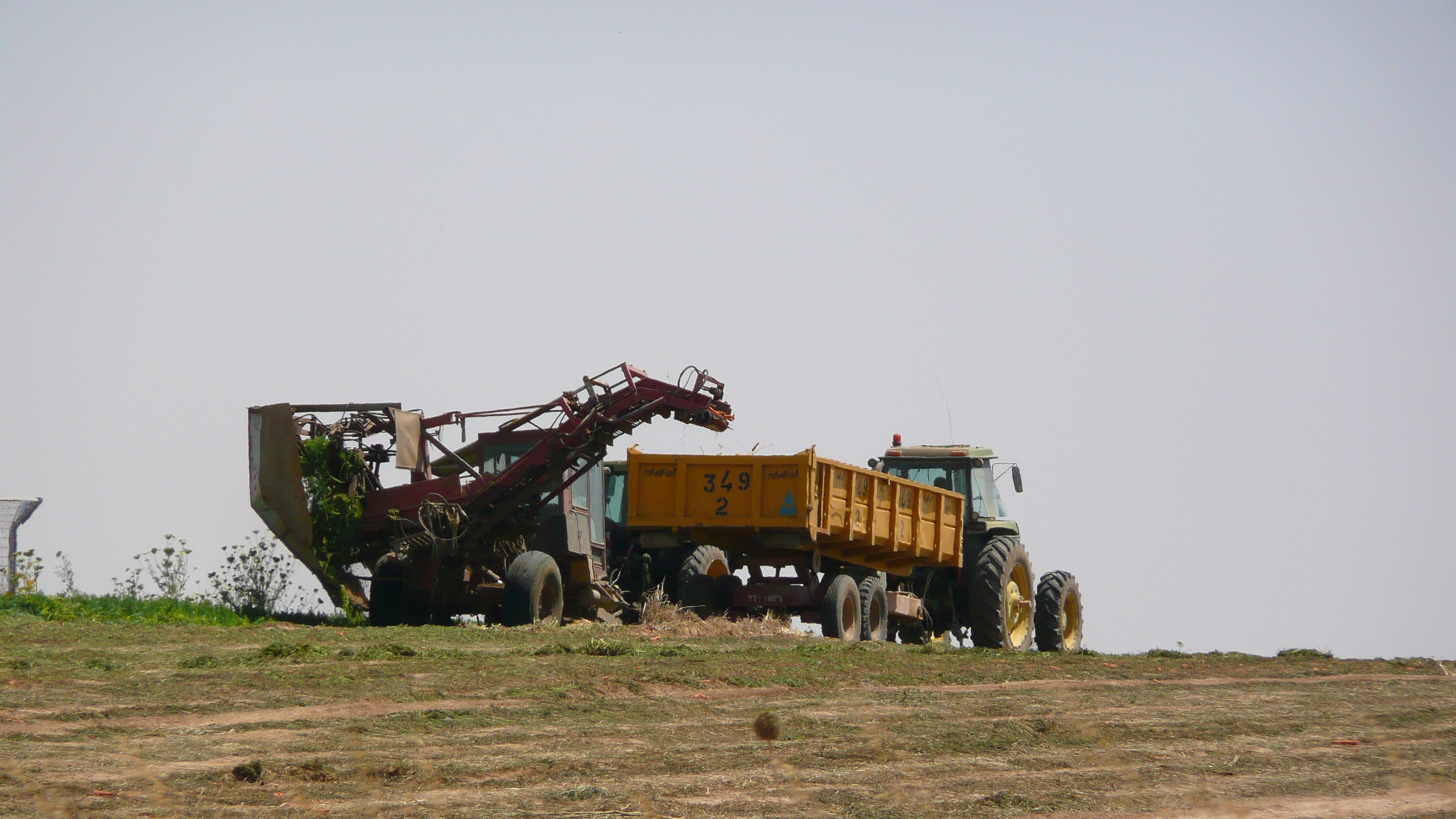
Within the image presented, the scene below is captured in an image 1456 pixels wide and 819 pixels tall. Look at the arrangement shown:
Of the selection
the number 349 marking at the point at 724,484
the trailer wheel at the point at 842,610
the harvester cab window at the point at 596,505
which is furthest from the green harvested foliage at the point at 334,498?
the trailer wheel at the point at 842,610

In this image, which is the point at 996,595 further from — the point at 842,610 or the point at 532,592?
the point at 532,592

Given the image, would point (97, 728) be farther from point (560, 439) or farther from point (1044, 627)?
point (1044, 627)

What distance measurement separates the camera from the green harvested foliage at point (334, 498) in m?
15.3

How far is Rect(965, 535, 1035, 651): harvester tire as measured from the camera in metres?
18.4

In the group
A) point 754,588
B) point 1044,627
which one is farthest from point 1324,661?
point 754,588

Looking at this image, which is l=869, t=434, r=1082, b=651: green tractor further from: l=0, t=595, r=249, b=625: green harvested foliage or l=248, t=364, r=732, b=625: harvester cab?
l=0, t=595, r=249, b=625: green harvested foliage

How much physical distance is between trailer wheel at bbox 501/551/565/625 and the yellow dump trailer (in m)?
1.11

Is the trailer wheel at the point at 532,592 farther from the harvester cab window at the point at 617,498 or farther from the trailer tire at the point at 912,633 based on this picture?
the trailer tire at the point at 912,633

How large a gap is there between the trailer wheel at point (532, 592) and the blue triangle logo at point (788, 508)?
8.08 feet

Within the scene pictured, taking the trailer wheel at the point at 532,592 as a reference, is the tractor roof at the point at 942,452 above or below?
above

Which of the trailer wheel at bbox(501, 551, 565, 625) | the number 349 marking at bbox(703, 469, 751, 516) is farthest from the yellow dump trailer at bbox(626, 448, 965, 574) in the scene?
the trailer wheel at bbox(501, 551, 565, 625)

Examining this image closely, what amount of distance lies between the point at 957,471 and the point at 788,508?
4.40 m

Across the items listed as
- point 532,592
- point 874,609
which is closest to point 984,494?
point 874,609

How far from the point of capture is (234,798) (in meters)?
6.64
